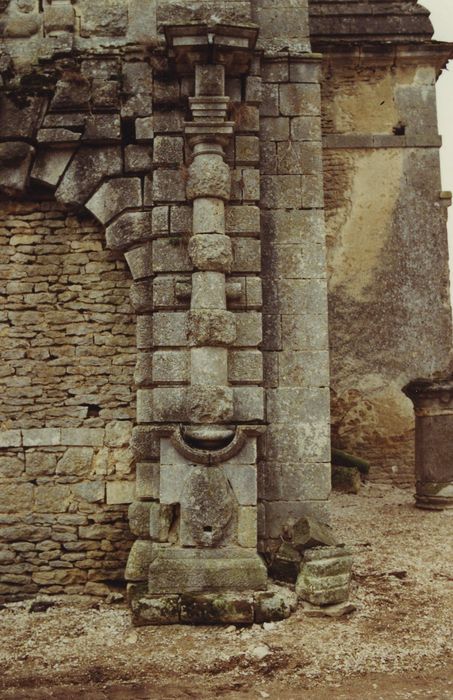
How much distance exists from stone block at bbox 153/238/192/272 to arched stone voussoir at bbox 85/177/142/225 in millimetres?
447

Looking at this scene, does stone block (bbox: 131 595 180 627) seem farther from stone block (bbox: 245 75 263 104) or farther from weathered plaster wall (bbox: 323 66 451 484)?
weathered plaster wall (bbox: 323 66 451 484)

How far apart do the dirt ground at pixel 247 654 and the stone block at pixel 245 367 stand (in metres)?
1.76

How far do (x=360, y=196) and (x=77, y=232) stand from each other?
7081 millimetres

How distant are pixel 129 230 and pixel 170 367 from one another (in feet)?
3.94

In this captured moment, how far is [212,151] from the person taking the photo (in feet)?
17.3

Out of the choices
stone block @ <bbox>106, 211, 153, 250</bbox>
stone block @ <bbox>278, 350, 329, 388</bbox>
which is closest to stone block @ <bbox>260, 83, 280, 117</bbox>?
stone block @ <bbox>106, 211, 153, 250</bbox>

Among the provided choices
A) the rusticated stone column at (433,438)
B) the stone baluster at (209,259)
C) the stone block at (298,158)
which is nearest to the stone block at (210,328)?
the stone baluster at (209,259)

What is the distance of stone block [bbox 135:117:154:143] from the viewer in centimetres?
551

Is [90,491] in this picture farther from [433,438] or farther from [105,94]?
[433,438]

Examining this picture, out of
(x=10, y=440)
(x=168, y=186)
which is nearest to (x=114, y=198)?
(x=168, y=186)

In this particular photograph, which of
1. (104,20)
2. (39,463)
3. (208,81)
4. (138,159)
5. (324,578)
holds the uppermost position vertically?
(104,20)

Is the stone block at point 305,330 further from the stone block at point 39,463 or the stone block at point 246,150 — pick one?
the stone block at point 39,463

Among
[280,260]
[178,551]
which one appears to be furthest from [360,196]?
[178,551]

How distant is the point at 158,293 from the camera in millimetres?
5285
